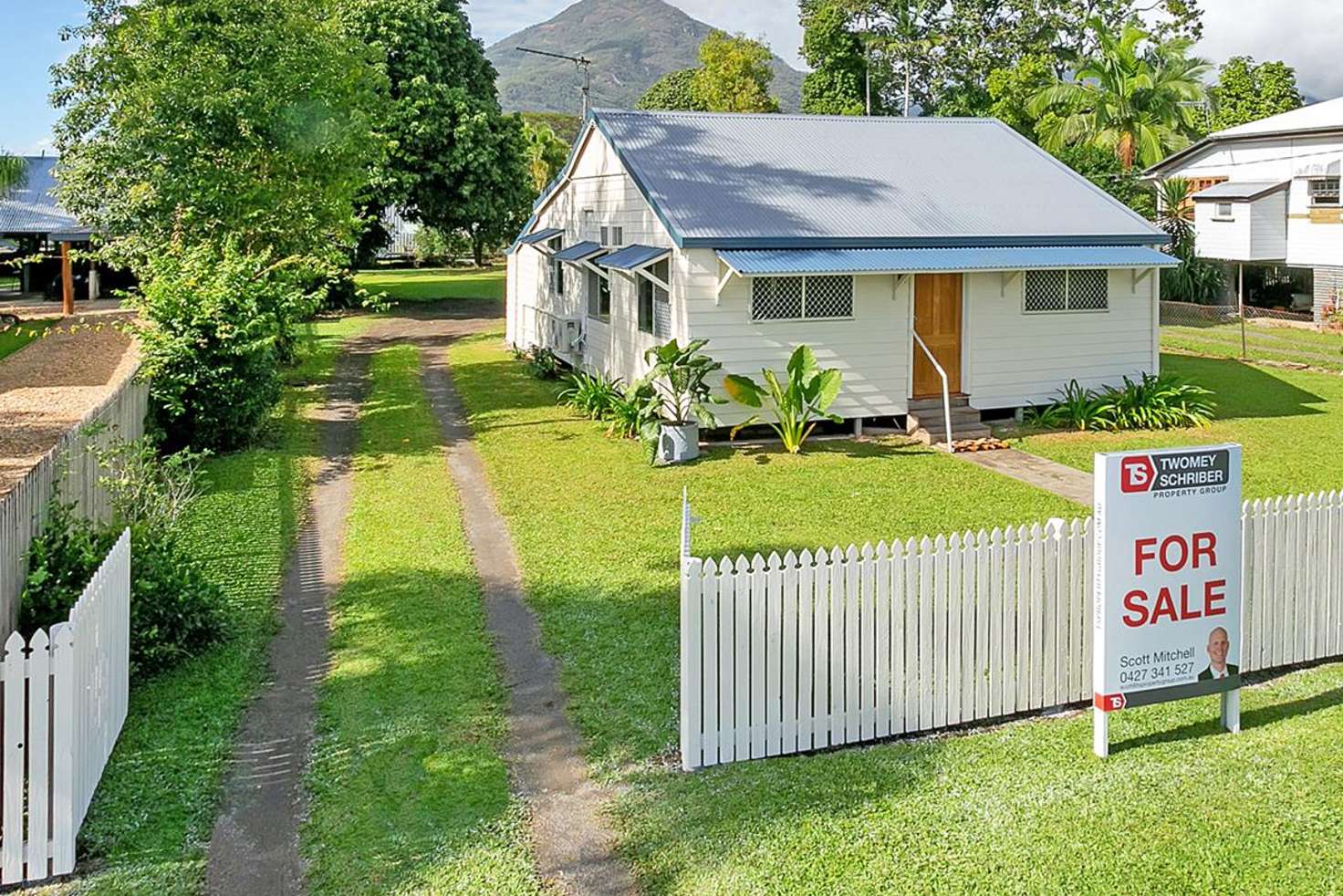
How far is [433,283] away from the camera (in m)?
49.2

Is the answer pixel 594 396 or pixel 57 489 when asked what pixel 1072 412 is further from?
pixel 57 489

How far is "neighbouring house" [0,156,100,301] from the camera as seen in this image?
35.9m

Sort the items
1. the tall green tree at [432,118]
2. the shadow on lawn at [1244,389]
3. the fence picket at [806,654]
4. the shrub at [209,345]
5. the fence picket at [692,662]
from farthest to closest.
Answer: the tall green tree at [432,118] → the shadow on lawn at [1244,389] → the shrub at [209,345] → the fence picket at [806,654] → the fence picket at [692,662]

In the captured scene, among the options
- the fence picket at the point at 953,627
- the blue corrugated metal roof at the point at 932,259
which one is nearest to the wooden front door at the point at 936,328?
the blue corrugated metal roof at the point at 932,259

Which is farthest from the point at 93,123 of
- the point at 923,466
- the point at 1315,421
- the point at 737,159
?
the point at 1315,421

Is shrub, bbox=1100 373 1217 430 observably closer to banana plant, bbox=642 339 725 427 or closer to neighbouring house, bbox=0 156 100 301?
banana plant, bbox=642 339 725 427

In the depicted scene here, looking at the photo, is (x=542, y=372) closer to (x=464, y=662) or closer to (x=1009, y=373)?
(x=1009, y=373)

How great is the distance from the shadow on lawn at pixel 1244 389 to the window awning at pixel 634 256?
31.6 ft

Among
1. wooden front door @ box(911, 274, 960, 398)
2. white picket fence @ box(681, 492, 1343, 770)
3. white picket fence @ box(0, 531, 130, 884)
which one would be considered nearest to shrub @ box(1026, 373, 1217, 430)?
wooden front door @ box(911, 274, 960, 398)

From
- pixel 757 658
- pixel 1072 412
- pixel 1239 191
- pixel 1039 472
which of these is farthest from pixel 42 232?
pixel 757 658

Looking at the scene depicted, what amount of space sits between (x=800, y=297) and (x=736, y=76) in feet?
164

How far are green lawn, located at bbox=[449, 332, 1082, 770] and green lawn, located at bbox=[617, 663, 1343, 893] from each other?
3.29ft

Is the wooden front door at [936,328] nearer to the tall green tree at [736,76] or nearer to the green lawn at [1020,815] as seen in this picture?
the green lawn at [1020,815]

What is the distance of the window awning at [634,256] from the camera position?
18578 mm
